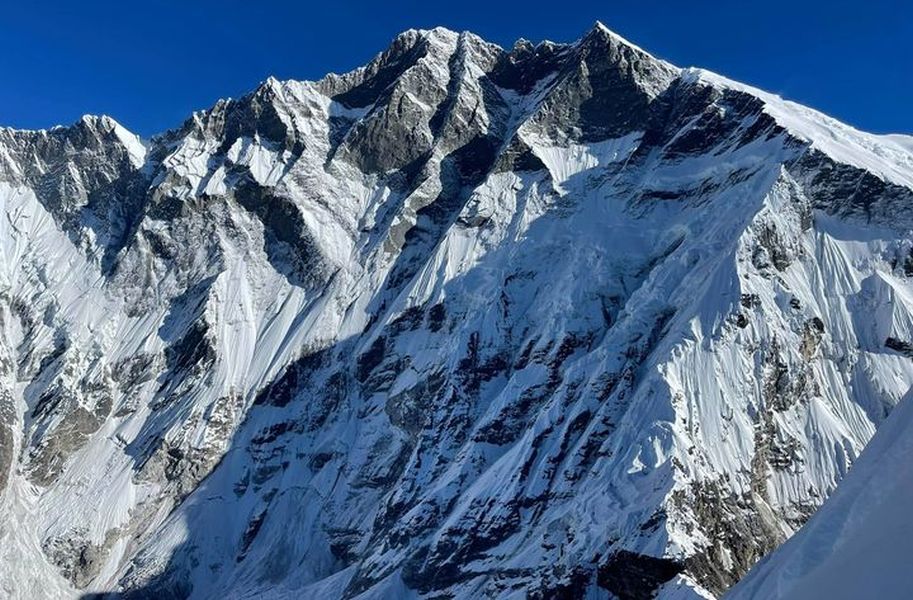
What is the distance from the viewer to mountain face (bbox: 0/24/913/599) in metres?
97.3

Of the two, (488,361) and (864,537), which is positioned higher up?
(488,361)

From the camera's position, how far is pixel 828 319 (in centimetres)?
11350

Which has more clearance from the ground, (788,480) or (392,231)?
(392,231)

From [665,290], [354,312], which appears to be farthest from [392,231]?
[665,290]

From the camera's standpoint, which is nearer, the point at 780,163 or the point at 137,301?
the point at 780,163

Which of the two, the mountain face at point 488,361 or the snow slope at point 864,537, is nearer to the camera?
the snow slope at point 864,537

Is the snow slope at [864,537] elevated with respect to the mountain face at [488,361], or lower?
lower

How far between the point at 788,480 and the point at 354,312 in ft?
300

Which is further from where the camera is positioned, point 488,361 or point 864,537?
point 488,361

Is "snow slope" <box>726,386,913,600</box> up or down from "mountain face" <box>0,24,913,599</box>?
down

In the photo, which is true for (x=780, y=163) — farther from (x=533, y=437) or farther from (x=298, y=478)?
(x=298, y=478)

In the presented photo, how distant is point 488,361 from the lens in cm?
13838

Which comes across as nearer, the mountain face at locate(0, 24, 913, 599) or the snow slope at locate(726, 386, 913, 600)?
the snow slope at locate(726, 386, 913, 600)

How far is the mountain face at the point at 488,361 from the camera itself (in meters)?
97.3
